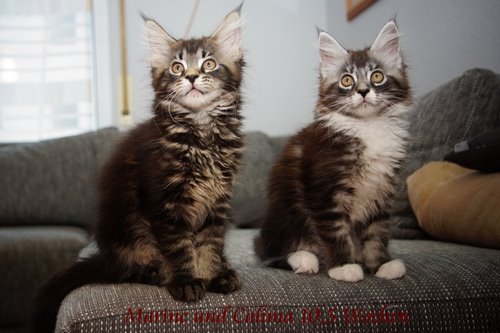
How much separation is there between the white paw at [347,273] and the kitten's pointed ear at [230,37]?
1.87 ft

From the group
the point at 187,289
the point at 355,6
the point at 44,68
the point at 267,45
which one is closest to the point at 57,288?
the point at 187,289

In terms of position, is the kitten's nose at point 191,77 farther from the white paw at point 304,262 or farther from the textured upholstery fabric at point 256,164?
the textured upholstery fabric at point 256,164

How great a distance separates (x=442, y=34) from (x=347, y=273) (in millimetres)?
1429

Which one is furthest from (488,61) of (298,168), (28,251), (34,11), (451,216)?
(34,11)

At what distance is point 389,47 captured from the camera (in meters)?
1.25

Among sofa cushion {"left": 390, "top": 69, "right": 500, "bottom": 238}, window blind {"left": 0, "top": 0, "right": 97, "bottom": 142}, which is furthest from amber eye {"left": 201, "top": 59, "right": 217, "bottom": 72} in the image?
window blind {"left": 0, "top": 0, "right": 97, "bottom": 142}

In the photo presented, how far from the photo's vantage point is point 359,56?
4.05ft

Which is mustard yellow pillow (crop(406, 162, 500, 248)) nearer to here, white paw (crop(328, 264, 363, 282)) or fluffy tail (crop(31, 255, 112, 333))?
white paw (crop(328, 264, 363, 282))

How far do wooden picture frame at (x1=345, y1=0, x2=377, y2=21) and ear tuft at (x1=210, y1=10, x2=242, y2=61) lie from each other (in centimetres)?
153

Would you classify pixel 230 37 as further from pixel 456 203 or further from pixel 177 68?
pixel 456 203

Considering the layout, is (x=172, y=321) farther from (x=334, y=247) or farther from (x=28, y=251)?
(x=28, y=251)

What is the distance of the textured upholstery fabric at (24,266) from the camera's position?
7.30 ft

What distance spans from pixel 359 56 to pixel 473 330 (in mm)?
684

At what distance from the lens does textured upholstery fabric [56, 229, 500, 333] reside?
2.97ft
